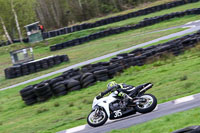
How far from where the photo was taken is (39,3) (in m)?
59.1

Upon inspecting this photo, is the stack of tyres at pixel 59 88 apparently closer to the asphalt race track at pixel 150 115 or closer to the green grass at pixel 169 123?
the asphalt race track at pixel 150 115

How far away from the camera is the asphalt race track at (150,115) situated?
809 centimetres

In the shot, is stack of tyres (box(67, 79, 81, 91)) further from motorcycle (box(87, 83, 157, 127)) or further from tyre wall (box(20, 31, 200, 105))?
motorcycle (box(87, 83, 157, 127))

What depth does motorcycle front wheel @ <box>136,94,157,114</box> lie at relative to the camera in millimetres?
8219

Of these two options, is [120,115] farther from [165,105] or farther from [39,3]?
[39,3]

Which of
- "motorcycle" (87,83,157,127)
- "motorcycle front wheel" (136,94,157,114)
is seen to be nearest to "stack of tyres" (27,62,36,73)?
"motorcycle" (87,83,157,127)

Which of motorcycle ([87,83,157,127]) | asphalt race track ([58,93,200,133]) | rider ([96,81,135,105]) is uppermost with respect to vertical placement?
rider ([96,81,135,105])

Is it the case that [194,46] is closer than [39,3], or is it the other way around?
[194,46]

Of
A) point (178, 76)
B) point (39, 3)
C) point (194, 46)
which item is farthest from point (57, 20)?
point (178, 76)

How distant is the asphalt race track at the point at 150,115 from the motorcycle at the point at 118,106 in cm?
17

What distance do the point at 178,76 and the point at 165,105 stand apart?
144 inches

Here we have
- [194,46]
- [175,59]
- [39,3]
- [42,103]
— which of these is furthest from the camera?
[39,3]

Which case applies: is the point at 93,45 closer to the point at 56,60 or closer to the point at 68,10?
the point at 56,60

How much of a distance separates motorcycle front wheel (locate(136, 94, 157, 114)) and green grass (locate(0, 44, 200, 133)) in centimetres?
141
